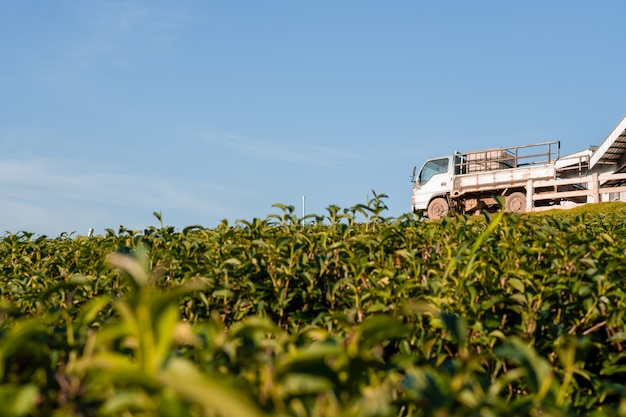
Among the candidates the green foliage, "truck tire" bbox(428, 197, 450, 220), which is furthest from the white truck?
the green foliage

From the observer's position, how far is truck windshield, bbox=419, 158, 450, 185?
38062 mm

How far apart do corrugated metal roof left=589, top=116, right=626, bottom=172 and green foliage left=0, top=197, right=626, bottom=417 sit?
29.3 meters

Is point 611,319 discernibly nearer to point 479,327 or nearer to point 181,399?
point 479,327

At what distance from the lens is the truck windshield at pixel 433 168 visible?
38.1 meters

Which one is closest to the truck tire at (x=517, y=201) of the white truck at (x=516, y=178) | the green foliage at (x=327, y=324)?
the white truck at (x=516, y=178)

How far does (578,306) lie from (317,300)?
151cm

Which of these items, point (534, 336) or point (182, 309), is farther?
point (182, 309)

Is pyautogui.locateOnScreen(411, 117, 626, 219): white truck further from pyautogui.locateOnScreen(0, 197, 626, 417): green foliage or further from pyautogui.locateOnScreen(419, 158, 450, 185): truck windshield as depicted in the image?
pyautogui.locateOnScreen(0, 197, 626, 417): green foliage

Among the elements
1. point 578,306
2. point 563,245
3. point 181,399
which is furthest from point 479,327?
point 181,399

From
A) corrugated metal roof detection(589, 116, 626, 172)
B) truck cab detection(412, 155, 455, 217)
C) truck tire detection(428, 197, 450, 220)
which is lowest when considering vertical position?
truck tire detection(428, 197, 450, 220)

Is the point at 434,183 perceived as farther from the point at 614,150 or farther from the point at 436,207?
the point at 614,150

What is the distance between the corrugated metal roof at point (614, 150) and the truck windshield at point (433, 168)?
767 centimetres

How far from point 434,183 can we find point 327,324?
34.9 m

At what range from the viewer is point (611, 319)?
357 cm
